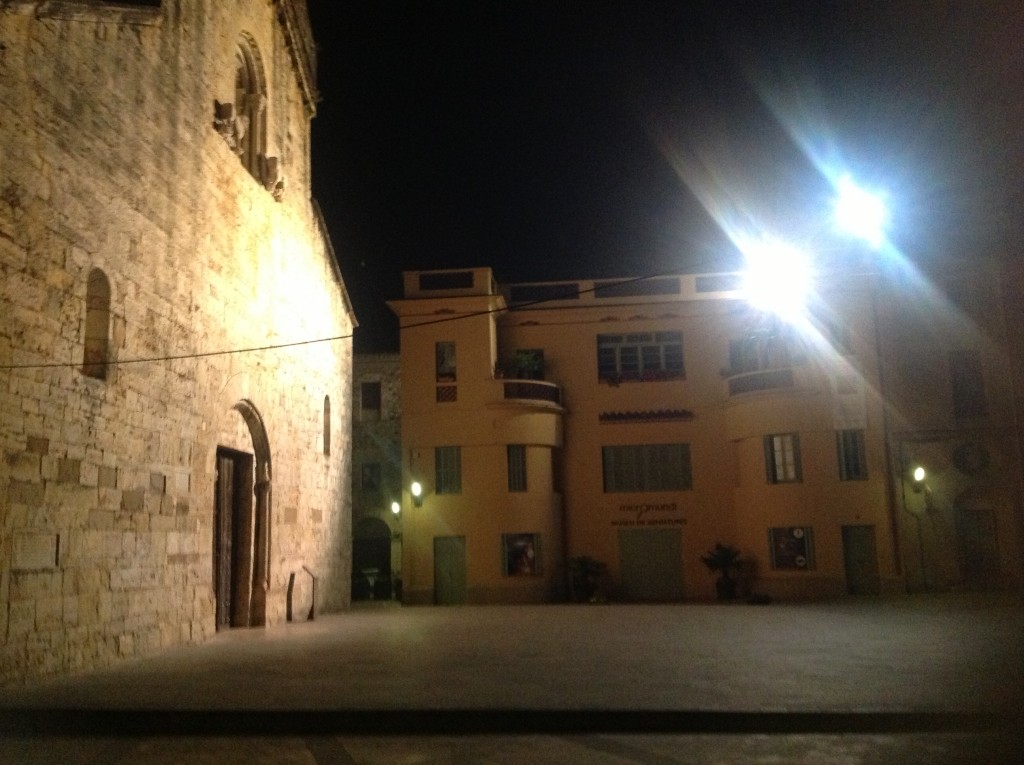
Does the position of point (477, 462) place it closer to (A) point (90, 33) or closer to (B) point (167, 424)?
(B) point (167, 424)

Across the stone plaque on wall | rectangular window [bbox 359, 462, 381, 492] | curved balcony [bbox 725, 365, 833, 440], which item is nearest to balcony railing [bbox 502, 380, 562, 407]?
curved balcony [bbox 725, 365, 833, 440]

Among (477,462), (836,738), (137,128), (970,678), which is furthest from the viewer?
(477,462)

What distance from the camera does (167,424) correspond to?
11.8 m

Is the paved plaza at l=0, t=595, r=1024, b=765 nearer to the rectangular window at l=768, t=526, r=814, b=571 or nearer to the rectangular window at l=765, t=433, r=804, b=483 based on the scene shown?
the rectangular window at l=768, t=526, r=814, b=571

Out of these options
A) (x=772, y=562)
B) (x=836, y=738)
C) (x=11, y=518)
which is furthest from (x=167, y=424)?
(x=772, y=562)

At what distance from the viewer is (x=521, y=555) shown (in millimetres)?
24125

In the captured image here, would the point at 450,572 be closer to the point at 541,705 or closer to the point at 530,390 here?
the point at 530,390

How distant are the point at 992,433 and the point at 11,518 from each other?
77.5ft

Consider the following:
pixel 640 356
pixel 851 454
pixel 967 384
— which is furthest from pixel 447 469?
pixel 967 384

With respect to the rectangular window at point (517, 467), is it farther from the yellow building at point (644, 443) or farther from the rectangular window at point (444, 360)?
the rectangular window at point (444, 360)

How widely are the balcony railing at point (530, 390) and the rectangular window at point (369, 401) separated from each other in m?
7.41

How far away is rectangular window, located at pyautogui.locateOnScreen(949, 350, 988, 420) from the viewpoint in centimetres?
2338

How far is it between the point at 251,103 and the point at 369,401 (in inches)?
597

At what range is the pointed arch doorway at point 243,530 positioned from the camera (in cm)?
1463
